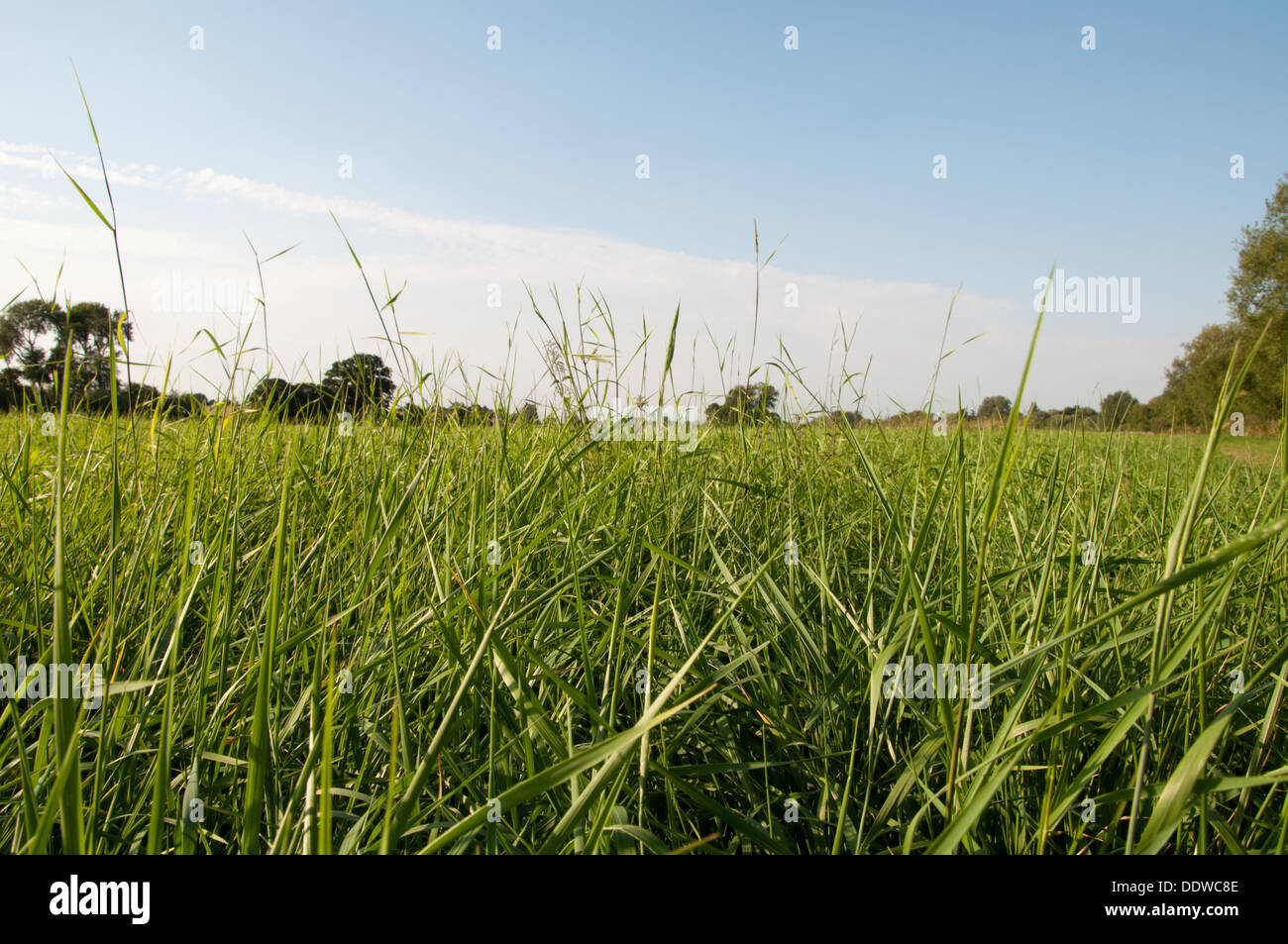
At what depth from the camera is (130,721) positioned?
102 cm

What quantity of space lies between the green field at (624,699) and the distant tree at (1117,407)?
79cm

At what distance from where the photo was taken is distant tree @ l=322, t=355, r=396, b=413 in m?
2.34

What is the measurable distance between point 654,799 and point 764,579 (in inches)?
20.5

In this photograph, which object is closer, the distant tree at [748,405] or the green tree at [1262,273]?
the distant tree at [748,405]

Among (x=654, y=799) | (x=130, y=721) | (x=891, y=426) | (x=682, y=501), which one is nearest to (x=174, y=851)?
(x=130, y=721)

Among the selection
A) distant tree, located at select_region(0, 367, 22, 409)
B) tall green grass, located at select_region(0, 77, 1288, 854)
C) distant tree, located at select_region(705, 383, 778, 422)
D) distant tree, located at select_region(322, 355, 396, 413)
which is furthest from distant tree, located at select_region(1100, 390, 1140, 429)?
distant tree, located at select_region(0, 367, 22, 409)

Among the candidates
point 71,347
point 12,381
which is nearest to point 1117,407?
point 71,347

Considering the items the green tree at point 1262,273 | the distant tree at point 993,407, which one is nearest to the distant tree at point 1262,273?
the green tree at point 1262,273

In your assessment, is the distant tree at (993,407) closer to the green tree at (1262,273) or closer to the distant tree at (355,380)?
the distant tree at (355,380)

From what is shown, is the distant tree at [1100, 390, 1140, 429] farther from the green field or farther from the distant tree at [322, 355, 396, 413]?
the distant tree at [322, 355, 396, 413]

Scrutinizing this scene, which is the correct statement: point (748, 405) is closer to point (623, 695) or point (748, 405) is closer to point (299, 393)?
point (623, 695)

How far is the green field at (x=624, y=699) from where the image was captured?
0.68m

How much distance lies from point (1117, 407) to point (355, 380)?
288 centimetres

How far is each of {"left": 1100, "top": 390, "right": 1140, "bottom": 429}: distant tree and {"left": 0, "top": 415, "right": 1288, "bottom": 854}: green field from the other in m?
0.79
